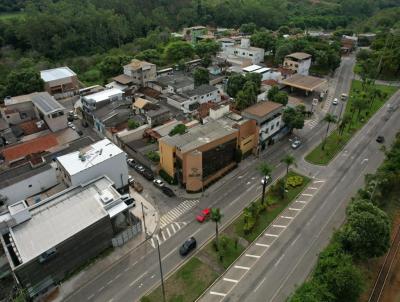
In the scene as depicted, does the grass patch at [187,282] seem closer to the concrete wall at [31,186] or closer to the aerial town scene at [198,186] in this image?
the aerial town scene at [198,186]

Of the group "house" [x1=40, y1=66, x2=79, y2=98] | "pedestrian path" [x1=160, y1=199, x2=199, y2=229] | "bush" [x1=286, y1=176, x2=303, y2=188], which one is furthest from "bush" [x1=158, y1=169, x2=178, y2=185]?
"house" [x1=40, y1=66, x2=79, y2=98]

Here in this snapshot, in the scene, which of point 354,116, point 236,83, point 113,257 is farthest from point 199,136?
point 354,116

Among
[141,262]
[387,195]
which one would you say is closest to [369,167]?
[387,195]

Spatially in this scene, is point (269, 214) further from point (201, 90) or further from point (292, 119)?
point (201, 90)

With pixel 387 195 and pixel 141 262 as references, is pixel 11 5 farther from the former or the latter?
pixel 387 195

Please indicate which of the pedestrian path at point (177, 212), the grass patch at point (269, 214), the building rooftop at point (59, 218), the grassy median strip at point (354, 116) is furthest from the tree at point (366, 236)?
the building rooftop at point (59, 218)
